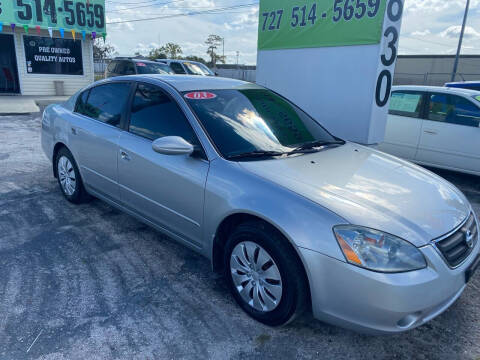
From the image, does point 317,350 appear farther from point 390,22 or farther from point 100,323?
point 390,22

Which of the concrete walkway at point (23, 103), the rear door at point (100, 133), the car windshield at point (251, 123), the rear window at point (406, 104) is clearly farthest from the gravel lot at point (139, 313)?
the concrete walkway at point (23, 103)

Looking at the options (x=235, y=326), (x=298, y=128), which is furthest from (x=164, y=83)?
(x=235, y=326)

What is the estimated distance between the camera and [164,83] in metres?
3.45

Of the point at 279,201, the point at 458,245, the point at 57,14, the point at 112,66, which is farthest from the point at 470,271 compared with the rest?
the point at 57,14

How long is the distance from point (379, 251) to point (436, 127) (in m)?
4.91

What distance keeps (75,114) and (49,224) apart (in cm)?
127

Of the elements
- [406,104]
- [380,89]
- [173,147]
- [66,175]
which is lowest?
[66,175]

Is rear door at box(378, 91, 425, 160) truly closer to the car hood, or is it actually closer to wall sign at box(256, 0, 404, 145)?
wall sign at box(256, 0, 404, 145)

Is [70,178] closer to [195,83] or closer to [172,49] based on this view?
[195,83]

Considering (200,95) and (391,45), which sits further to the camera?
(391,45)

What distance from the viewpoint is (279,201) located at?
2.42 metres

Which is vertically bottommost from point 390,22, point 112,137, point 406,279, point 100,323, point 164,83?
point 100,323

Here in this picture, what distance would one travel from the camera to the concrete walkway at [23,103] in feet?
38.3

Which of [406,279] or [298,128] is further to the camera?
[298,128]
